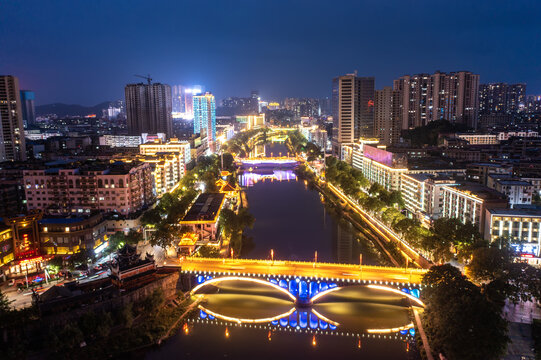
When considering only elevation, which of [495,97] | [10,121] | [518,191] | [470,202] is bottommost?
[470,202]

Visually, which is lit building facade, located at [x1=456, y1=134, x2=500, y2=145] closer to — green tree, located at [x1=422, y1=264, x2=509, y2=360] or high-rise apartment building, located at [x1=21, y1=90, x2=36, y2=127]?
green tree, located at [x1=422, y1=264, x2=509, y2=360]

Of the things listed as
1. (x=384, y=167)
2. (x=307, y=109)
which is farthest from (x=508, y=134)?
(x=307, y=109)

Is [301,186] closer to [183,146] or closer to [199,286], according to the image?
[183,146]

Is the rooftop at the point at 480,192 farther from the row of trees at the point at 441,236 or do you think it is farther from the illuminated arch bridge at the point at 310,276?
the illuminated arch bridge at the point at 310,276

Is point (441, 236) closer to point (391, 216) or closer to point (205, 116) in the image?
point (391, 216)

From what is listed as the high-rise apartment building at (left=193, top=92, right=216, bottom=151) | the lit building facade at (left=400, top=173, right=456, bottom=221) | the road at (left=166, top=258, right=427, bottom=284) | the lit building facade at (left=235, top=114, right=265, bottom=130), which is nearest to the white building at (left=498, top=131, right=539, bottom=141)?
the lit building facade at (left=400, top=173, right=456, bottom=221)

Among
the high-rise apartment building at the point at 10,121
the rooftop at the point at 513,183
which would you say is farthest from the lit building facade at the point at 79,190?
the rooftop at the point at 513,183
